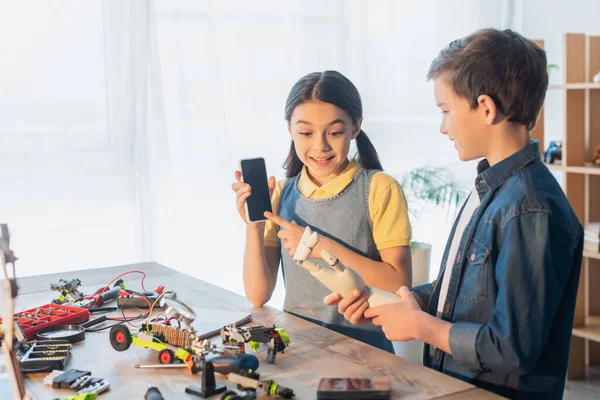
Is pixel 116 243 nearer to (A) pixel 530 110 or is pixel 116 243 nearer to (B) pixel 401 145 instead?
(B) pixel 401 145

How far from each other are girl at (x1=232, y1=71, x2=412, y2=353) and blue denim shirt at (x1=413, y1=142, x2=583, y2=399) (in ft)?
1.14

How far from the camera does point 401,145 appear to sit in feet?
12.2

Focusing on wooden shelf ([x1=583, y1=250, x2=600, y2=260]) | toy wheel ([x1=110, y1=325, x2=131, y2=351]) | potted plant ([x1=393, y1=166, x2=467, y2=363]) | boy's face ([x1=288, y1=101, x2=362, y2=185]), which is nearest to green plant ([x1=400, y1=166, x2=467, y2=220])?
potted plant ([x1=393, y1=166, x2=467, y2=363])

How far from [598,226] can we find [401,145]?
3.75ft

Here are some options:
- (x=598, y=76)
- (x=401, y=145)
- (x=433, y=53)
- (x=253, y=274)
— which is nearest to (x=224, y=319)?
(x=253, y=274)

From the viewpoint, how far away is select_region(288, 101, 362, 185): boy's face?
157 centimetres

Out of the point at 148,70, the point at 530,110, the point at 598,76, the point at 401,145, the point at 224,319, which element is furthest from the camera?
the point at 401,145

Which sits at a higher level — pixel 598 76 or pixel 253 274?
pixel 598 76

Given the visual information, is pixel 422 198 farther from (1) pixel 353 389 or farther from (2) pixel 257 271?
(1) pixel 353 389

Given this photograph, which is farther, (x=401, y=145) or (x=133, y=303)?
(x=401, y=145)

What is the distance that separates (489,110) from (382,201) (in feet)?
1.56

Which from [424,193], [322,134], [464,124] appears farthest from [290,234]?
[424,193]

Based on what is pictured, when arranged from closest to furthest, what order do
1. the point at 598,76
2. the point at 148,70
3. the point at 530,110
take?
1. the point at 530,110
2. the point at 598,76
3. the point at 148,70

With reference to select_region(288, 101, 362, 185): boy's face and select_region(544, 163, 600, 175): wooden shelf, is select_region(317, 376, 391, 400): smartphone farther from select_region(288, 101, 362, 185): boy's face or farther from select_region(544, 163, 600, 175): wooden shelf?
select_region(544, 163, 600, 175): wooden shelf
